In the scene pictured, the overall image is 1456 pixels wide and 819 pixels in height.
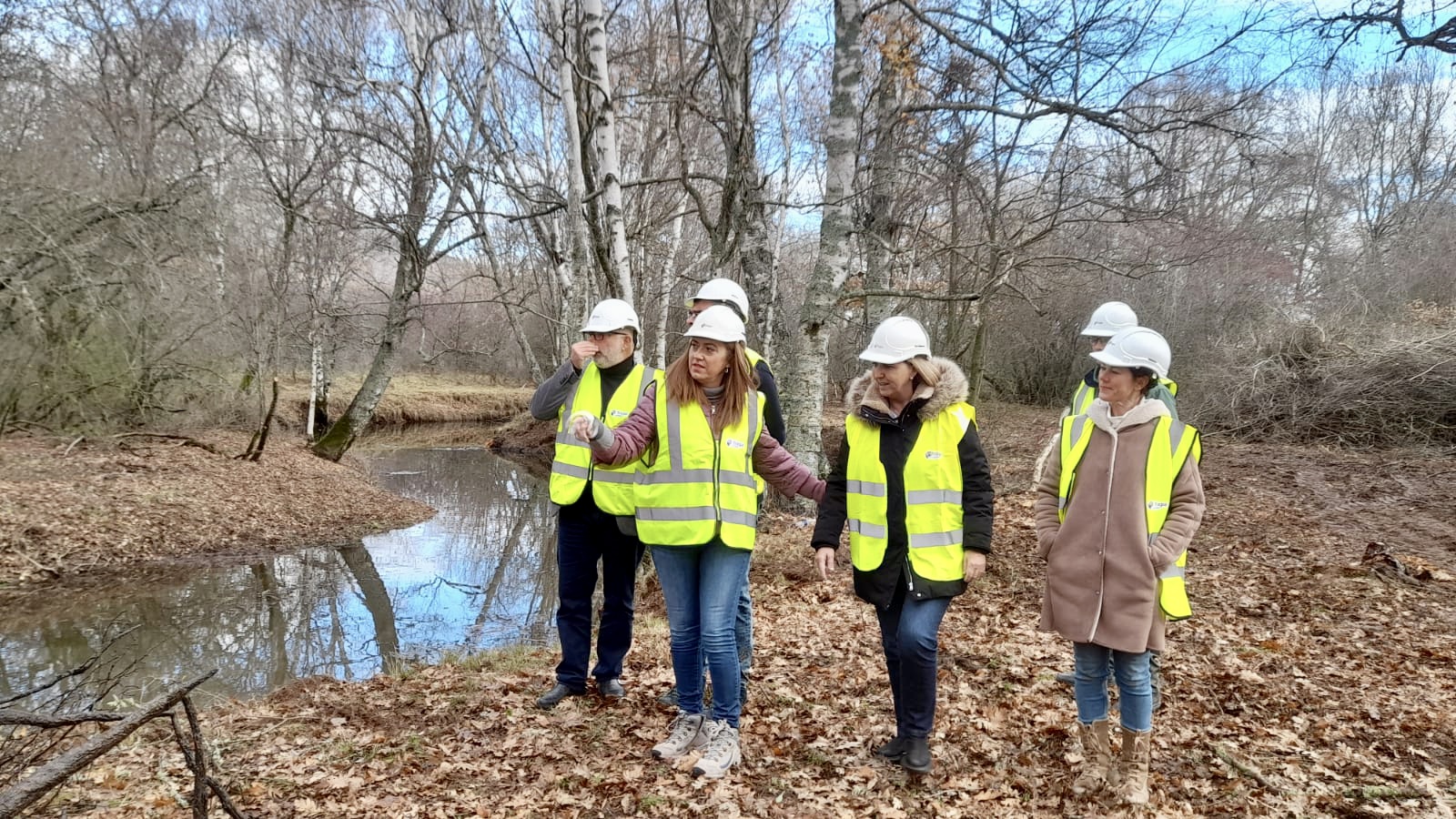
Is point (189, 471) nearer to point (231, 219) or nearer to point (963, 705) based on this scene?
point (231, 219)

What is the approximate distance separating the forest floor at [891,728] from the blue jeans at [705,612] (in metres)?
0.39

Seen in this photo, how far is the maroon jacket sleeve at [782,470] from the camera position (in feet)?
12.3

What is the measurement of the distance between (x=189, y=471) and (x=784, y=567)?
10797 millimetres

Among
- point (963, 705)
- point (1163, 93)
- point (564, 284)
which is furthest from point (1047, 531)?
point (564, 284)

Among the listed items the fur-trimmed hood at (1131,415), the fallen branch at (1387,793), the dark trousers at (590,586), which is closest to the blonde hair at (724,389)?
the dark trousers at (590,586)

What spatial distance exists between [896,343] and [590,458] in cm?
175

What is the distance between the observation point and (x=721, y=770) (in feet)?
11.7

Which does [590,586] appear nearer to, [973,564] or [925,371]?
[973,564]

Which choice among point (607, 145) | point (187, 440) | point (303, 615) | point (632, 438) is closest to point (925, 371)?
point (632, 438)

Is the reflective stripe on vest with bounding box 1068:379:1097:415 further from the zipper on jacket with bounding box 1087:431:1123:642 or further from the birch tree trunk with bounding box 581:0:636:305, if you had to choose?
the birch tree trunk with bounding box 581:0:636:305

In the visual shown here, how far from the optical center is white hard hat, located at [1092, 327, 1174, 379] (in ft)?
10.4

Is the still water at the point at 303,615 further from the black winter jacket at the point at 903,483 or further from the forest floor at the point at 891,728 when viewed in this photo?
the black winter jacket at the point at 903,483

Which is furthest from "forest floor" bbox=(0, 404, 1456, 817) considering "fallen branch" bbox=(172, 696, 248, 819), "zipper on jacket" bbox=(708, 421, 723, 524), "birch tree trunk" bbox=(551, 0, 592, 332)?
"birch tree trunk" bbox=(551, 0, 592, 332)

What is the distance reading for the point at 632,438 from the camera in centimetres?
→ 357
